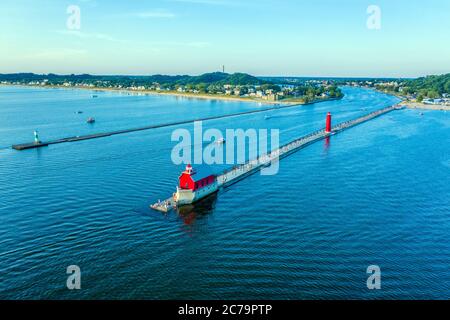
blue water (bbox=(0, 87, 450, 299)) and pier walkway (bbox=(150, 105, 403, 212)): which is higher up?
pier walkway (bbox=(150, 105, 403, 212))

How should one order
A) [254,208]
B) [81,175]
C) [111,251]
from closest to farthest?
[111,251]
[254,208]
[81,175]

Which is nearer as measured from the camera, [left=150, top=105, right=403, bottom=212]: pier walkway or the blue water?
the blue water

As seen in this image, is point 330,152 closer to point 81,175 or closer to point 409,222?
point 409,222

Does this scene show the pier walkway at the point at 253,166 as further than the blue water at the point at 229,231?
Yes

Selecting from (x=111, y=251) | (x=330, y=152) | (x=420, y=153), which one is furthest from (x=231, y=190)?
(x=420, y=153)

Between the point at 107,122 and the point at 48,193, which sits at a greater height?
the point at 107,122

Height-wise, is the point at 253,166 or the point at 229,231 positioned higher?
the point at 253,166

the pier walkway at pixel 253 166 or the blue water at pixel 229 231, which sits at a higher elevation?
the pier walkway at pixel 253 166

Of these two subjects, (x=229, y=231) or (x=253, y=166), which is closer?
(x=229, y=231)
